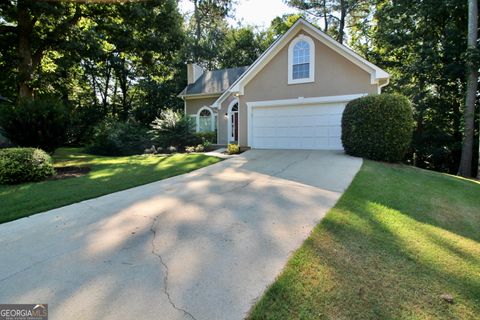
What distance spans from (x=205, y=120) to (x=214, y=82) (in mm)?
3241

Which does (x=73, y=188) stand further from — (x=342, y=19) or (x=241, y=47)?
(x=241, y=47)

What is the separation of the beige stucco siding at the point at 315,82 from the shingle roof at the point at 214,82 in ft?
22.9

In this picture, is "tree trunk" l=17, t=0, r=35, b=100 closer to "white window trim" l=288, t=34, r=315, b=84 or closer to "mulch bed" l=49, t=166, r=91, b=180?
"mulch bed" l=49, t=166, r=91, b=180

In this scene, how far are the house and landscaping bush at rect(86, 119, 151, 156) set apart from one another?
6.48 m

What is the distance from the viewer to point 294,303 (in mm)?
2537

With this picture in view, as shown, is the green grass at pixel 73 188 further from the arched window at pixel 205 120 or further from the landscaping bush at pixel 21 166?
the arched window at pixel 205 120

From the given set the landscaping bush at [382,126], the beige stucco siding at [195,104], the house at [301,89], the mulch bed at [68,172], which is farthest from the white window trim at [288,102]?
the beige stucco siding at [195,104]

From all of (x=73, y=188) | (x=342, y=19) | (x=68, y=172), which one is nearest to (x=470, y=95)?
(x=342, y=19)

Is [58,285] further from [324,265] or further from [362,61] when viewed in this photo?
[362,61]

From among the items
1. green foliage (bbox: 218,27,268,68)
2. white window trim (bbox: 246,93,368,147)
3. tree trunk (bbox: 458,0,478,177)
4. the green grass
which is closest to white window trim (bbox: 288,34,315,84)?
white window trim (bbox: 246,93,368,147)

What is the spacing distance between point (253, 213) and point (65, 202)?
3.93 metres

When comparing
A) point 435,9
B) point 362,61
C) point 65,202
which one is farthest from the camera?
point 435,9

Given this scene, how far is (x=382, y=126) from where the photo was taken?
9.62m

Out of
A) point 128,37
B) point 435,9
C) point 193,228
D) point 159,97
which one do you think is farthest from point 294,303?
point 159,97
